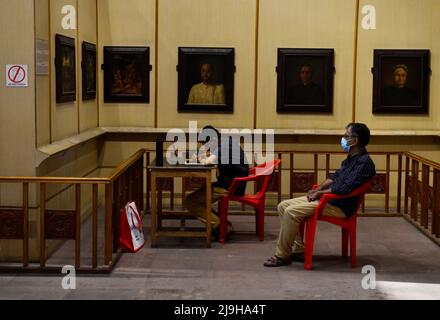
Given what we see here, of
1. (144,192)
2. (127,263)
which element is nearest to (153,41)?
(144,192)

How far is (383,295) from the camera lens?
707 cm

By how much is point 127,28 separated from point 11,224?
15.2 feet

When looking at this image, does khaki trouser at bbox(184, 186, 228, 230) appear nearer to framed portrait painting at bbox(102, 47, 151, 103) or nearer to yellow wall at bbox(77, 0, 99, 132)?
yellow wall at bbox(77, 0, 99, 132)

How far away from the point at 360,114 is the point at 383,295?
4979mm

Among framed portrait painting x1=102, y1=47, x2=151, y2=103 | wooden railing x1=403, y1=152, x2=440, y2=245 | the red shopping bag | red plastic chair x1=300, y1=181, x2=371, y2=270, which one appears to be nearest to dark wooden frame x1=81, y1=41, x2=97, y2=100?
framed portrait painting x1=102, y1=47, x2=151, y2=103

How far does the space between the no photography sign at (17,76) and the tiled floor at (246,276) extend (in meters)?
1.96

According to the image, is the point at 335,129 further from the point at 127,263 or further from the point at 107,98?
the point at 127,263

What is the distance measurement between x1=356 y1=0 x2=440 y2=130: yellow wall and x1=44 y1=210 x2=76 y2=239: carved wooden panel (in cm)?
548

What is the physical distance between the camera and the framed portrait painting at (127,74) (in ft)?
38.0

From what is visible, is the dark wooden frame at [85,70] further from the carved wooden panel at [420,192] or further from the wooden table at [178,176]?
the carved wooden panel at [420,192]

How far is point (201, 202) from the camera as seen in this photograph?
933cm

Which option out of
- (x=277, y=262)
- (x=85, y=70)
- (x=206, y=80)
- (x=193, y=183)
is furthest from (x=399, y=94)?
(x=85, y=70)

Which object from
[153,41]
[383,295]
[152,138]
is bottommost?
[383,295]

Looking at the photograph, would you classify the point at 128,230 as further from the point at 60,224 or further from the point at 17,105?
the point at 17,105
